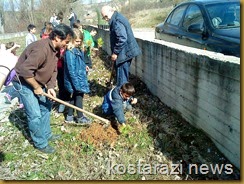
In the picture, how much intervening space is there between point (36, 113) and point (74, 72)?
1033 mm

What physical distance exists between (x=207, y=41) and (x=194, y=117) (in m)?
1.67

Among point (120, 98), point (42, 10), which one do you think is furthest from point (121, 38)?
point (42, 10)

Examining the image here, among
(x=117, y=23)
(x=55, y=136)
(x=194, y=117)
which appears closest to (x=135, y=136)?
(x=194, y=117)

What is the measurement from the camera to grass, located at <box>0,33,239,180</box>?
12.4 feet

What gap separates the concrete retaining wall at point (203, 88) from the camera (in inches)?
136

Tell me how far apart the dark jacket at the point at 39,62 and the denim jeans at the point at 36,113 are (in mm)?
203

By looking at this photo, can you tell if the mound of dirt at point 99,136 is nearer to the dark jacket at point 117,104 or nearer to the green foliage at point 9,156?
the dark jacket at point 117,104

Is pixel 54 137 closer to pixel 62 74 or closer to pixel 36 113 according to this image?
pixel 36 113

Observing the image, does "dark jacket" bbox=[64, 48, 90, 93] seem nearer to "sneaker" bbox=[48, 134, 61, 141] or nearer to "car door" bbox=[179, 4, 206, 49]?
"sneaker" bbox=[48, 134, 61, 141]

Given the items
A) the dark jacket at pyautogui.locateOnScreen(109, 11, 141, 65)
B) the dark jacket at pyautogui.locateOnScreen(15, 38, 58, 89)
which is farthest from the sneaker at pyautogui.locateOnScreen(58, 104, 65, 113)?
the dark jacket at pyautogui.locateOnScreen(15, 38, 58, 89)

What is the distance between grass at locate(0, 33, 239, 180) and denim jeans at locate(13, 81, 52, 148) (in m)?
0.22

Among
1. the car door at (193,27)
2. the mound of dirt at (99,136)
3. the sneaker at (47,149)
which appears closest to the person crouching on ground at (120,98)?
the mound of dirt at (99,136)

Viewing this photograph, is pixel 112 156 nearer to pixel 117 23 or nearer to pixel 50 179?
pixel 50 179

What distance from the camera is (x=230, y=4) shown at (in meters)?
5.86
